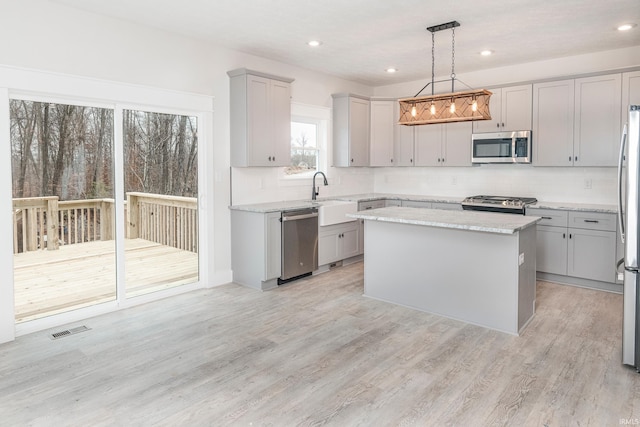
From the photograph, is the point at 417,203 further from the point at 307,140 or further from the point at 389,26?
the point at 389,26

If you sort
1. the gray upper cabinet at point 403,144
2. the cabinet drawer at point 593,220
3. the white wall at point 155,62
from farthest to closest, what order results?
the gray upper cabinet at point 403,144, the cabinet drawer at point 593,220, the white wall at point 155,62

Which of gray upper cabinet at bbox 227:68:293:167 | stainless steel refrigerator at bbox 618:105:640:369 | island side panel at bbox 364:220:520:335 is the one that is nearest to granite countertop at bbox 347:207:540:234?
island side panel at bbox 364:220:520:335

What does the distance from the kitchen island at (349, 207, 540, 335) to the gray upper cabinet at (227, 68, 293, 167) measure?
4.97 ft

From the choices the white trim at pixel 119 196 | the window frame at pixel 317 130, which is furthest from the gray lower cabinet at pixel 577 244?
the white trim at pixel 119 196

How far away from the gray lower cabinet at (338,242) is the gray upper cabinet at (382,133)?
1.19 meters

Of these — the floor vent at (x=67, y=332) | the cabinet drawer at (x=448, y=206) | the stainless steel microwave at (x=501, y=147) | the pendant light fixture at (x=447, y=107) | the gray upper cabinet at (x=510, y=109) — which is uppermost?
Answer: the gray upper cabinet at (x=510, y=109)

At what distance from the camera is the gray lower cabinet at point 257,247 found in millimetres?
4672

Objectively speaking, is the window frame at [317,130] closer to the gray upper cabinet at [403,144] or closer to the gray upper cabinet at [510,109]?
the gray upper cabinet at [403,144]

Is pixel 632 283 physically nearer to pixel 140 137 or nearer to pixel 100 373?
pixel 100 373

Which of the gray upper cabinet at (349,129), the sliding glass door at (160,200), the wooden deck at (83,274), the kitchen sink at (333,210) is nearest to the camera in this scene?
the wooden deck at (83,274)

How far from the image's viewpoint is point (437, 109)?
4.02 meters

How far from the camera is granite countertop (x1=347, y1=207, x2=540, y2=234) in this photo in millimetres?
3342

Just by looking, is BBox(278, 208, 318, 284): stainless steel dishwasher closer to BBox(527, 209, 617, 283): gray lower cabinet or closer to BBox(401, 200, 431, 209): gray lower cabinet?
BBox(401, 200, 431, 209): gray lower cabinet

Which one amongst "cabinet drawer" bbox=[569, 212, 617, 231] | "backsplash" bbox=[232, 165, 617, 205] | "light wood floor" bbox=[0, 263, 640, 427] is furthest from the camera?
"backsplash" bbox=[232, 165, 617, 205]
